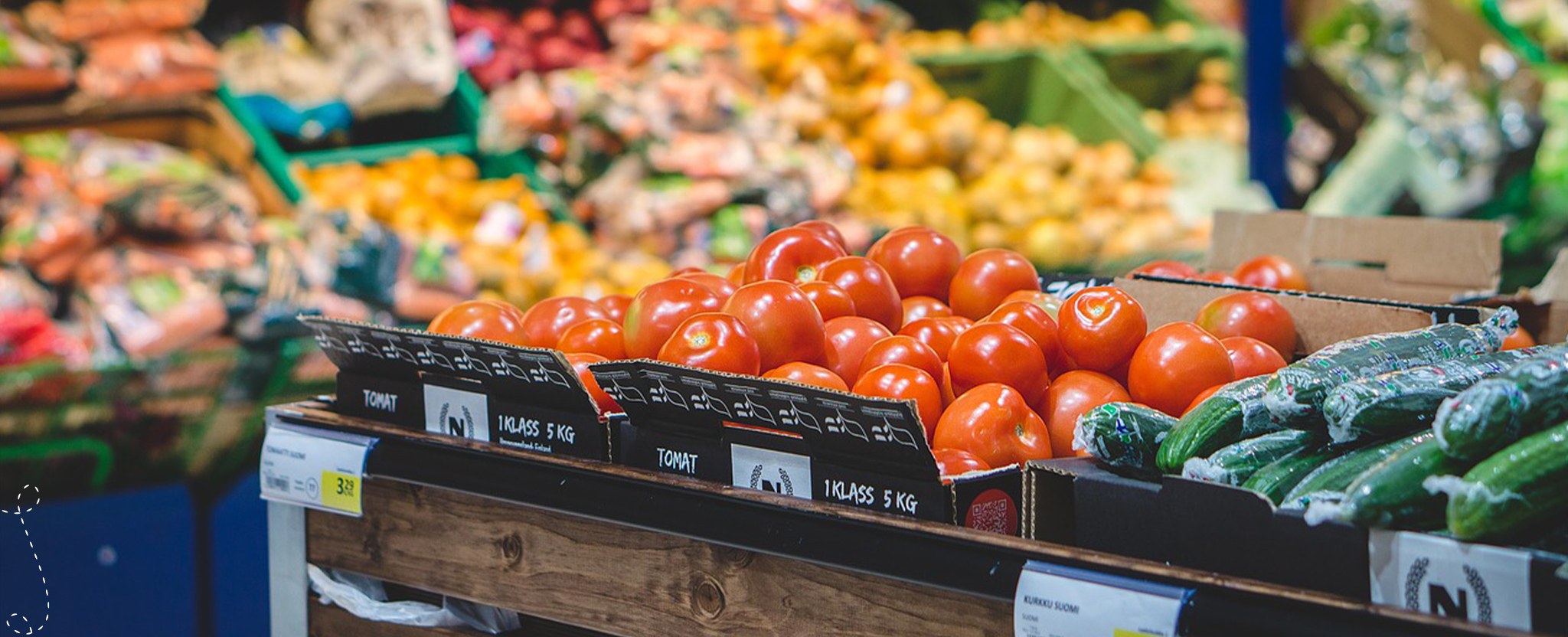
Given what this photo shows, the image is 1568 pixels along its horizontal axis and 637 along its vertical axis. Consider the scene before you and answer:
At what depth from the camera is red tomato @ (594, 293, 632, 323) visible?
2188mm

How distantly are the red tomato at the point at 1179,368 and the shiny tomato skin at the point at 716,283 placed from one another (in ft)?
2.09

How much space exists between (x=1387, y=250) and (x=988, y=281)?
108cm

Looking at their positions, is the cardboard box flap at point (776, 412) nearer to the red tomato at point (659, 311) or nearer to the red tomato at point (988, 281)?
the red tomato at point (659, 311)

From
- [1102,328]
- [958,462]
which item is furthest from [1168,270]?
[958,462]

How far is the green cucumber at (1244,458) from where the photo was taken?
1.32 m

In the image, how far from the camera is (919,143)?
5375mm

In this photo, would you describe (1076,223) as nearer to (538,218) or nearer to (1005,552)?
(538,218)

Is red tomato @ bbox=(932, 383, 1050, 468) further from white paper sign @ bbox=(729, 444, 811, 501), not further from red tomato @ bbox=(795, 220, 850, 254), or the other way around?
red tomato @ bbox=(795, 220, 850, 254)

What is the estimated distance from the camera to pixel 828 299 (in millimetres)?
1944

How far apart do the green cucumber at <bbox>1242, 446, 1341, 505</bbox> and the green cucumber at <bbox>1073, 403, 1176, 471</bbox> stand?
12 centimetres

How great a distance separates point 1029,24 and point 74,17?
13.9 feet

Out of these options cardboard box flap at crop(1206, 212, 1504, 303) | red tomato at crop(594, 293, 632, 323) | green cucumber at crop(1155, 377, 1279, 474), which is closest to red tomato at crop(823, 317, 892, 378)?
red tomato at crop(594, 293, 632, 323)

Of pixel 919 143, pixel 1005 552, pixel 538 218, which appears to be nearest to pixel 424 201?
pixel 538 218

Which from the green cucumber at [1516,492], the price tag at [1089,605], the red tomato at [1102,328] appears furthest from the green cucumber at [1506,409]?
the red tomato at [1102,328]
